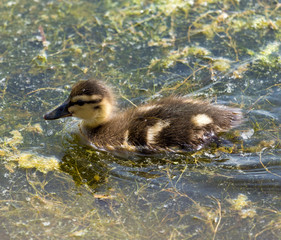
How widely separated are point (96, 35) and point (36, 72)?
0.96 m

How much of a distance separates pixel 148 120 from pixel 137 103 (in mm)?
639

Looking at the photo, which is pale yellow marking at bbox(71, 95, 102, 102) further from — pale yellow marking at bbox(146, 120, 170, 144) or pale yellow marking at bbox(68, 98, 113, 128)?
pale yellow marking at bbox(146, 120, 170, 144)

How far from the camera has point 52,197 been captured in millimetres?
3678

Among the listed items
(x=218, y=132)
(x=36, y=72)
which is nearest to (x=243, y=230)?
(x=218, y=132)

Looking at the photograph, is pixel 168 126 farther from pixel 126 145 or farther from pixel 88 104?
pixel 88 104

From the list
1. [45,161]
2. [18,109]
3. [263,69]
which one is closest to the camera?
[45,161]

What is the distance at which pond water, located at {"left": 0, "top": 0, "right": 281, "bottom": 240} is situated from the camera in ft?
11.4

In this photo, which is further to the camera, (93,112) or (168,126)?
(93,112)

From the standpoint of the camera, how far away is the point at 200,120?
404 centimetres

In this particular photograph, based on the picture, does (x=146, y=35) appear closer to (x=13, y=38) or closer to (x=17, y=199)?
(x=13, y=38)

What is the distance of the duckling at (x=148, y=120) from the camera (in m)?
4.04

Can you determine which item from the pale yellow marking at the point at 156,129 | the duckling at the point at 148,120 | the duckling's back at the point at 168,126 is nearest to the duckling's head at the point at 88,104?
the duckling at the point at 148,120

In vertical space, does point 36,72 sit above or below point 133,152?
above

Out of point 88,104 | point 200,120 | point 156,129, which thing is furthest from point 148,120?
point 88,104
